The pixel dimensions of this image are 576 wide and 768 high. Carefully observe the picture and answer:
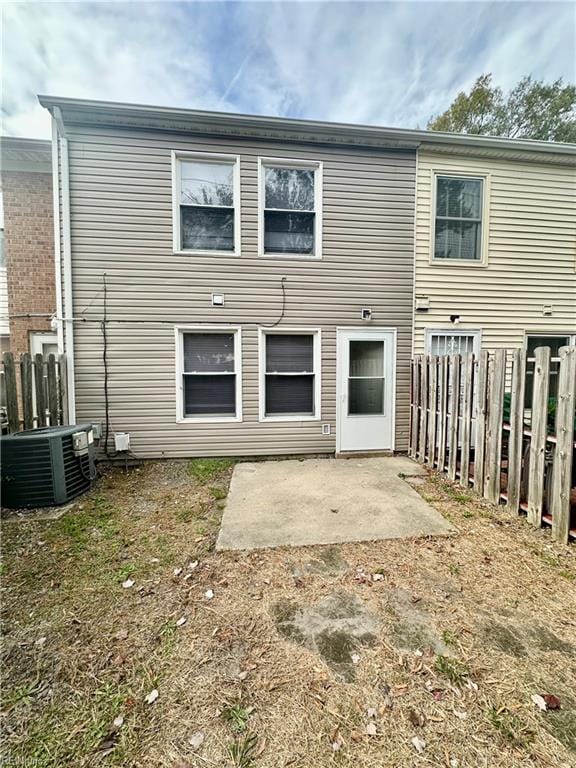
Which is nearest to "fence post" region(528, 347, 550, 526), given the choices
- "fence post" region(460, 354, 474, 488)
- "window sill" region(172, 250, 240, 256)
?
"fence post" region(460, 354, 474, 488)

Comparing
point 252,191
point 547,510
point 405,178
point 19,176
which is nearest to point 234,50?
point 252,191

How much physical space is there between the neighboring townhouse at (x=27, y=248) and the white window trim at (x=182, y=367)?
3.71 metres

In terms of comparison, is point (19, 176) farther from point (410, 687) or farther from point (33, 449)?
point (410, 687)

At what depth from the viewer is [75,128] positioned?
5.21 meters

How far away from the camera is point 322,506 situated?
13.1 ft

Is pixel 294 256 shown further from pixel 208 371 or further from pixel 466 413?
pixel 466 413

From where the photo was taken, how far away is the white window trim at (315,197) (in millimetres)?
5641

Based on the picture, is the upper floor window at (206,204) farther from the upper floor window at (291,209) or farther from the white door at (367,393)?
the white door at (367,393)

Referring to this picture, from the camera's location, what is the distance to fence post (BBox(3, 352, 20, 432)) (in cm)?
417

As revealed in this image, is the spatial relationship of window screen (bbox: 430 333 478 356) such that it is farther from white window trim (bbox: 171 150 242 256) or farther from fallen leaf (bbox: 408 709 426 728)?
fallen leaf (bbox: 408 709 426 728)

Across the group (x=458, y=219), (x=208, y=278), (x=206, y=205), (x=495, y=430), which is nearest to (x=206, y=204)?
(x=206, y=205)

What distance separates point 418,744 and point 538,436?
2.95m

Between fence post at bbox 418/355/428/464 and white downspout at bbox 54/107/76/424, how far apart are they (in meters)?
5.74

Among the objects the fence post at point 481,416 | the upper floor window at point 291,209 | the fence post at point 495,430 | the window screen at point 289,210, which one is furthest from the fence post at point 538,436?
the window screen at point 289,210
